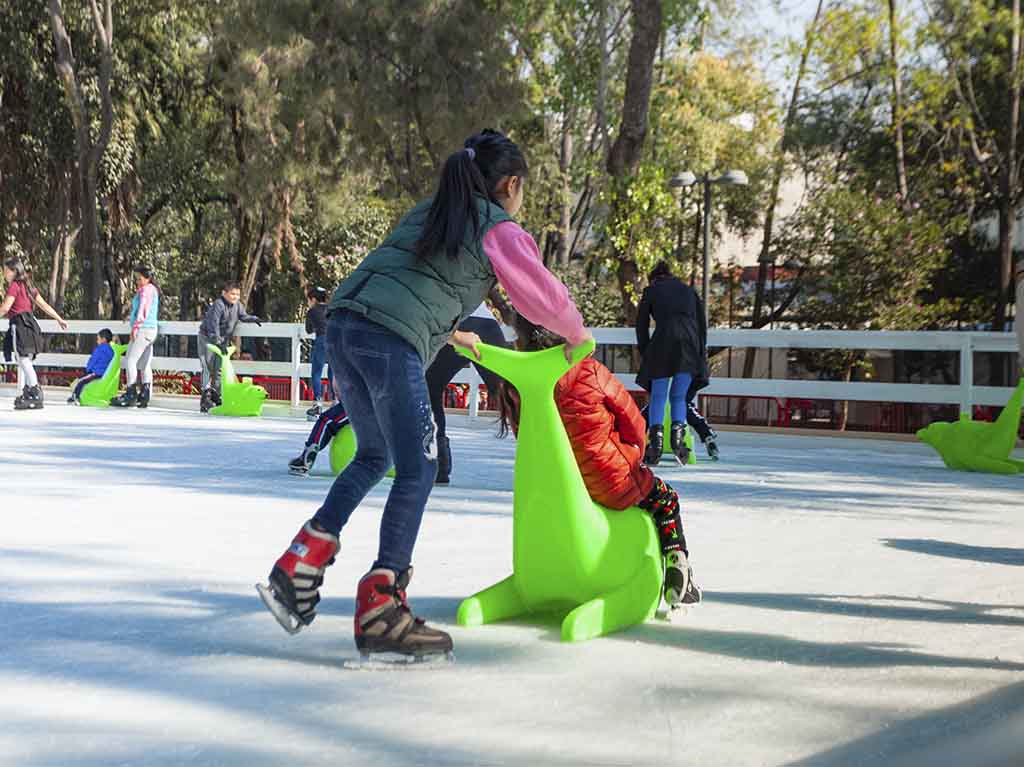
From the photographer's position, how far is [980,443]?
11.5 metres

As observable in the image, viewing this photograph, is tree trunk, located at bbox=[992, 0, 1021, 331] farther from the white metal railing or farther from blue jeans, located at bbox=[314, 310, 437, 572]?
blue jeans, located at bbox=[314, 310, 437, 572]

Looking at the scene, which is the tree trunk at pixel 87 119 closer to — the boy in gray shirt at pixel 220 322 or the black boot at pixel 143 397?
the black boot at pixel 143 397

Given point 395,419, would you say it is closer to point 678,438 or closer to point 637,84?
point 678,438

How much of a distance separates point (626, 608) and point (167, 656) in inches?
61.5

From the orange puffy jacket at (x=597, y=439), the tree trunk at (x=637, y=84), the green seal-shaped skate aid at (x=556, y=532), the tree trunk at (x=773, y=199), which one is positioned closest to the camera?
the green seal-shaped skate aid at (x=556, y=532)

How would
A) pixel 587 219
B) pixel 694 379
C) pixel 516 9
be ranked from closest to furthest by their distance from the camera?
pixel 694 379 → pixel 516 9 → pixel 587 219

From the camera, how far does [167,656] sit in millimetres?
3896

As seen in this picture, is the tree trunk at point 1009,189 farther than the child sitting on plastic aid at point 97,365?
Yes

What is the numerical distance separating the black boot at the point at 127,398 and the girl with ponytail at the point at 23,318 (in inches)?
71.0

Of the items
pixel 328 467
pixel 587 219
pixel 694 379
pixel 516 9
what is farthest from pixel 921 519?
pixel 587 219

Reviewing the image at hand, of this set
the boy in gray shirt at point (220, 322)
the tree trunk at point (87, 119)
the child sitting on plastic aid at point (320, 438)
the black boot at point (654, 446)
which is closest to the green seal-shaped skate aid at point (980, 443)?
the black boot at point (654, 446)

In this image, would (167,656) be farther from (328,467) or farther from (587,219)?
(587,219)

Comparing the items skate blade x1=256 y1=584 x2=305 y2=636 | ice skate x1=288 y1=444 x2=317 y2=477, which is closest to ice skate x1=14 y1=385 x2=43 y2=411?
ice skate x1=288 y1=444 x2=317 y2=477

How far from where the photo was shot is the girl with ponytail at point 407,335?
3.84 m
